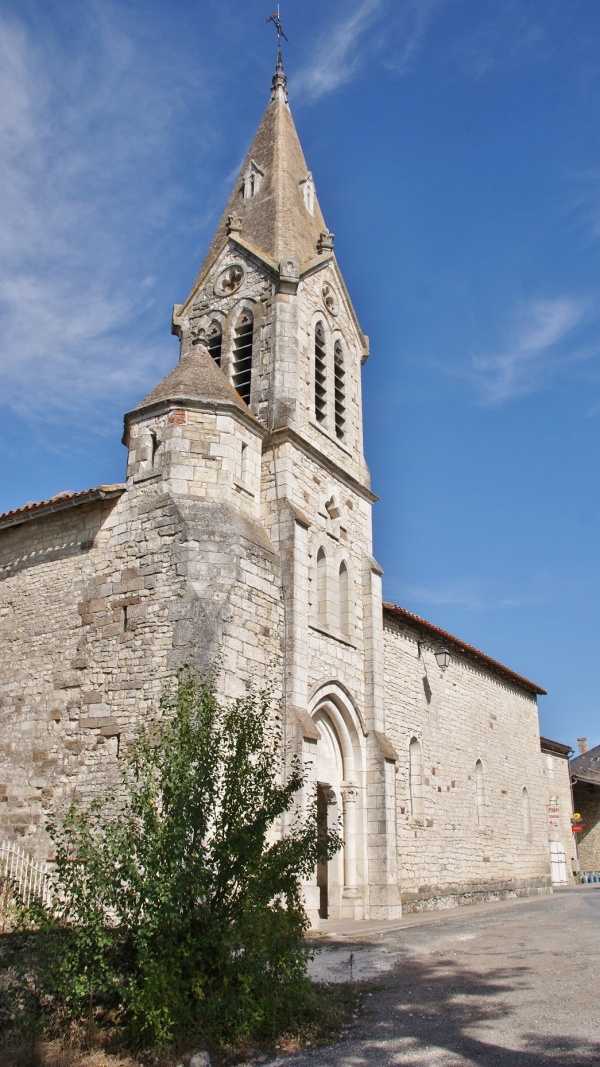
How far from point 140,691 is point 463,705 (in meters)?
12.0

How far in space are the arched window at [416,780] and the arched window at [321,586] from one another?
5131 millimetres

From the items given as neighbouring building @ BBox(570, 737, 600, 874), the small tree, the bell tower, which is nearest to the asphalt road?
the small tree

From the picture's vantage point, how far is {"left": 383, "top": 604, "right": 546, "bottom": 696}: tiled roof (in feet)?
58.7

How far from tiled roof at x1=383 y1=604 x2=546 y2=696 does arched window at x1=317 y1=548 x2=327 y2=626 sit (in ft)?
8.75

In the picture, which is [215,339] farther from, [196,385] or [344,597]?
[344,597]

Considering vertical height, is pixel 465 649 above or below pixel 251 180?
below

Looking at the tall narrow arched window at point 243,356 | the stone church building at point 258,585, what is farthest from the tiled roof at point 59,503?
the tall narrow arched window at point 243,356

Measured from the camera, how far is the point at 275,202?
1797 cm

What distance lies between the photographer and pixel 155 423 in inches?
523

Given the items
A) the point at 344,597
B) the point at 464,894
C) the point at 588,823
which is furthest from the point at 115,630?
the point at 588,823

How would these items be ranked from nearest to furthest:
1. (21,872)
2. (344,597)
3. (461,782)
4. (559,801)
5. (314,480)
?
(21,872), (314,480), (344,597), (461,782), (559,801)

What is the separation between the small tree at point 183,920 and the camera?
19.8 ft

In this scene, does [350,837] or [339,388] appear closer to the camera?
[350,837]

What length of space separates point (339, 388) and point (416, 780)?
27.7 feet
